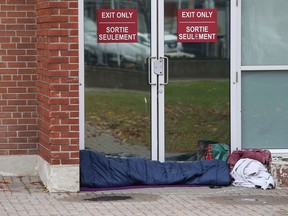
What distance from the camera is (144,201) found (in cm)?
1036

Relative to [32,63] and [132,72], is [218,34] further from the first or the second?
[32,63]

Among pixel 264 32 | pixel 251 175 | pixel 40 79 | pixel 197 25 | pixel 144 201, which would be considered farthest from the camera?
pixel 264 32

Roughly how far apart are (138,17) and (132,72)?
692 millimetres

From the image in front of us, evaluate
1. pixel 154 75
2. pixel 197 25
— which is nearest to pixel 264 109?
pixel 197 25

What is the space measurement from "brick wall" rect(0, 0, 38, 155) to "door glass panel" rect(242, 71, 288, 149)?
2.69 m

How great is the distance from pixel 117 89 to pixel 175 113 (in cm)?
80

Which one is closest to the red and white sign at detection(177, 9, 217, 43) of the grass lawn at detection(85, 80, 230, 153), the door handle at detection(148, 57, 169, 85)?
the door handle at detection(148, 57, 169, 85)

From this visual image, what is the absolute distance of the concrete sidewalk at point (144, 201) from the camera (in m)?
9.77

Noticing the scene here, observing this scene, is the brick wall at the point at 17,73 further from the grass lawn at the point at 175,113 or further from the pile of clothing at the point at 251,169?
the pile of clothing at the point at 251,169

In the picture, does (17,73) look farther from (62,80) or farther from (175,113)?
(175,113)

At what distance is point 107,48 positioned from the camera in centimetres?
1151

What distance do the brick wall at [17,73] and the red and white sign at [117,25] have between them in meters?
0.87

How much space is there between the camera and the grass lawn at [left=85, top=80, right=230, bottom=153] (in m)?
11.5

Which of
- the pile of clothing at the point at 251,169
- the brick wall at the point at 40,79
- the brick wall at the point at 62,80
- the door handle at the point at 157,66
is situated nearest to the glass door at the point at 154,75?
the door handle at the point at 157,66
